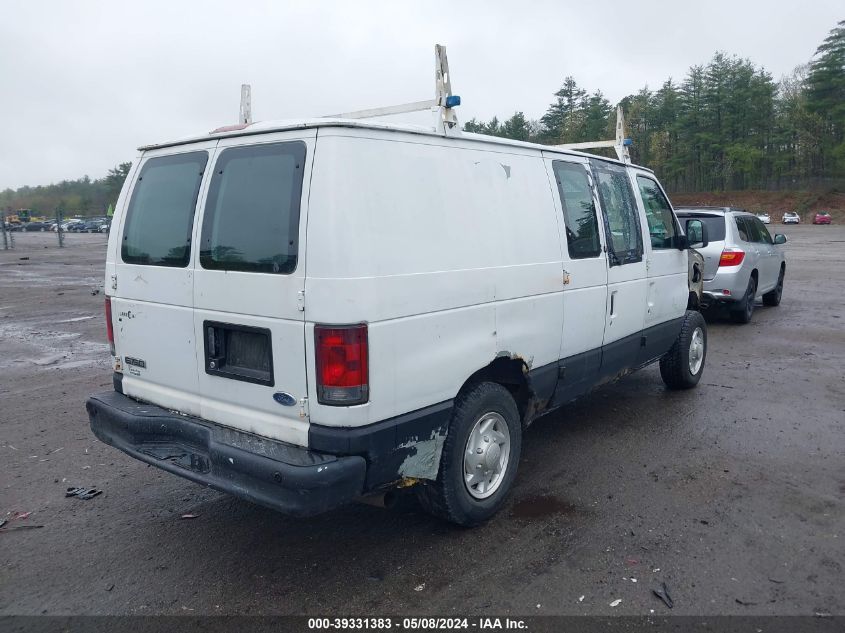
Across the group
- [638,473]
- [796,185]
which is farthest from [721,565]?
[796,185]

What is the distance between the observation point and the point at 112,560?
12.0 ft

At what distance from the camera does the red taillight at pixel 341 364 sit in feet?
10.1

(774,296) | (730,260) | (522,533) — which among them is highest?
(730,260)

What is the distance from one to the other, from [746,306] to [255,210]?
31.0ft

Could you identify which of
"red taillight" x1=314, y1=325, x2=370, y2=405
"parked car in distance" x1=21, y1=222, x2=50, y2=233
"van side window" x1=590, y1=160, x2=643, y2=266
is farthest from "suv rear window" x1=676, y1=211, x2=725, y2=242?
"parked car in distance" x1=21, y1=222, x2=50, y2=233

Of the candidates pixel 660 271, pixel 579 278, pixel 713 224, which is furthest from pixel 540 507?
pixel 713 224

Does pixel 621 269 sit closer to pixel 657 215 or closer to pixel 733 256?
pixel 657 215

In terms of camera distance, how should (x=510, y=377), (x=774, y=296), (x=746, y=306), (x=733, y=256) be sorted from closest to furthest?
(x=510, y=377), (x=733, y=256), (x=746, y=306), (x=774, y=296)

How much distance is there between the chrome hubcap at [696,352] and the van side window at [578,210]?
2543 mm

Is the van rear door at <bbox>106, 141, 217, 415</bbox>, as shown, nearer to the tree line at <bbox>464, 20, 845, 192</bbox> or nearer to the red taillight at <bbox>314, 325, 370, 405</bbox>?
the red taillight at <bbox>314, 325, 370, 405</bbox>

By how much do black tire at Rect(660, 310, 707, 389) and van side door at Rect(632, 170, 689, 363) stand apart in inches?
8.4

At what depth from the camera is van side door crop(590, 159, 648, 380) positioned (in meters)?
5.11

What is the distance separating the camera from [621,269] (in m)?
5.21

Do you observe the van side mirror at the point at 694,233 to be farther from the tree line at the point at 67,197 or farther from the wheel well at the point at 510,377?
the tree line at the point at 67,197
